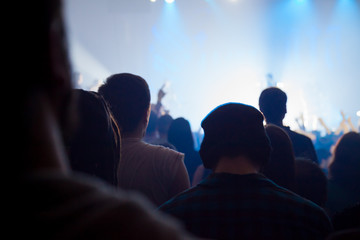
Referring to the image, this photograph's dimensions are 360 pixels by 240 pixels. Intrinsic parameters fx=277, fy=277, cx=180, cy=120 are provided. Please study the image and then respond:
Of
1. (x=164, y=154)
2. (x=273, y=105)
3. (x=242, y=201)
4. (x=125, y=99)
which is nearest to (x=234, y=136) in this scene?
(x=242, y=201)

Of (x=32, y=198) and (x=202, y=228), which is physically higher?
(x=32, y=198)

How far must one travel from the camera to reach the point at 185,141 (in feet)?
10.3

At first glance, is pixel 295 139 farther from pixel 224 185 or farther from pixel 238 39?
pixel 238 39

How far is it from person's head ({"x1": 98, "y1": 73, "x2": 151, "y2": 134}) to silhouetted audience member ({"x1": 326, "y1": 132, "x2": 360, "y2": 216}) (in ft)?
5.39

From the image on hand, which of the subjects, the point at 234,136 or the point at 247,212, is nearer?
the point at 247,212

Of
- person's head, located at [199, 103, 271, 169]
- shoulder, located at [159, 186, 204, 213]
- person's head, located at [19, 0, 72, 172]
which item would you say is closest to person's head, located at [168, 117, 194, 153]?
person's head, located at [199, 103, 271, 169]

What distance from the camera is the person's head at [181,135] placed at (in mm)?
3123

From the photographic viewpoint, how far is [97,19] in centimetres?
1547

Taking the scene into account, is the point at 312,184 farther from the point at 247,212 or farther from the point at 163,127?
the point at 163,127

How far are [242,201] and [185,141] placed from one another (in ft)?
6.30

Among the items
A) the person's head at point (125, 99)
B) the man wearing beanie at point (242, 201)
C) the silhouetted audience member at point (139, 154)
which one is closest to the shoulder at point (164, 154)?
the silhouetted audience member at point (139, 154)

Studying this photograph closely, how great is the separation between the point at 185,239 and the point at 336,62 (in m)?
24.9

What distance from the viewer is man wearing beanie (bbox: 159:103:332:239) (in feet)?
3.84

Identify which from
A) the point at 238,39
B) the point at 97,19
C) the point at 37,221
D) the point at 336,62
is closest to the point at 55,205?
the point at 37,221
